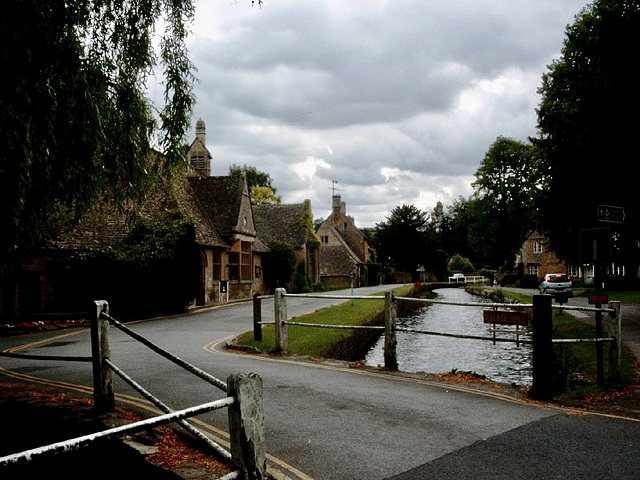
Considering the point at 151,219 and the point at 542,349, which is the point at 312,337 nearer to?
the point at 542,349

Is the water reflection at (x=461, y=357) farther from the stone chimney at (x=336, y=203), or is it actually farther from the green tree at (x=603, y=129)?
the stone chimney at (x=336, y=203)

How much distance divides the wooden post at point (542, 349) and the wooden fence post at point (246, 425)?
225 inches

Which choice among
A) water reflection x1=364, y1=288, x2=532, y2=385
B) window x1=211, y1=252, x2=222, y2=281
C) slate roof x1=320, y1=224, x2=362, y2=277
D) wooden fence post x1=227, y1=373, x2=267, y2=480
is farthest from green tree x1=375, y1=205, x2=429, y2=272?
wooden fence post x1=227, y1=373, x2=267, y2=480

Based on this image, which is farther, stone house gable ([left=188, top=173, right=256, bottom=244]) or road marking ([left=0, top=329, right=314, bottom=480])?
stone house gable ([left=188, top=173, right=256, bottom=244])

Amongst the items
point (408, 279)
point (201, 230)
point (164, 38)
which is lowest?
point (408, 279)

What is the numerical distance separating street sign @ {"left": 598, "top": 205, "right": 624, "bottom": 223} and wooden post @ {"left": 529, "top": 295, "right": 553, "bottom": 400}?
6.78ft

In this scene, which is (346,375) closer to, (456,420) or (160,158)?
(456,420)

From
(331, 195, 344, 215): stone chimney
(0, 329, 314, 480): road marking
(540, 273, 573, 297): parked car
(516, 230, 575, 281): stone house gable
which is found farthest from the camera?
(331, 195, 344, 215): stone chimney

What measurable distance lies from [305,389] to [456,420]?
2.50 m

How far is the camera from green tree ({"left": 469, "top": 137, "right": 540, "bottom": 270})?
2670 inches

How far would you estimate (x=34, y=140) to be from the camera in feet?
24.0

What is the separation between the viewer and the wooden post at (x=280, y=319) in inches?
462

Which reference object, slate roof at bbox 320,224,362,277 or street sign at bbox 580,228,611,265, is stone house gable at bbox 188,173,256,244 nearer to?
street sign at bbox 580,228,611,265

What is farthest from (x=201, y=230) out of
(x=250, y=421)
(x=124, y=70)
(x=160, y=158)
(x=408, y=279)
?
(x=408, y=279)
